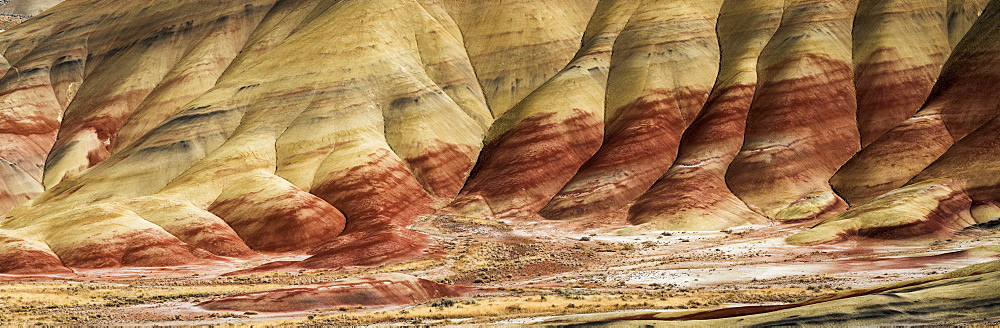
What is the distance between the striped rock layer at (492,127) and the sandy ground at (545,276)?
4.15 metres

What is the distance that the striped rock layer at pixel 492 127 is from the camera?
281 feet

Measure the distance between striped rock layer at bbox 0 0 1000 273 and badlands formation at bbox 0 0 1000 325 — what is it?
281mm

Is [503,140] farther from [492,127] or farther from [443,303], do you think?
[443,303]

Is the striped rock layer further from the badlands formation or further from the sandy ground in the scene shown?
the sandy ground

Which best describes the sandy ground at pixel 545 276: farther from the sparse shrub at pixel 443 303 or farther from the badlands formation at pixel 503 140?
the badlands formation at pixel 503 140

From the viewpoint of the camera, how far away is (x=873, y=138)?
9519 cm

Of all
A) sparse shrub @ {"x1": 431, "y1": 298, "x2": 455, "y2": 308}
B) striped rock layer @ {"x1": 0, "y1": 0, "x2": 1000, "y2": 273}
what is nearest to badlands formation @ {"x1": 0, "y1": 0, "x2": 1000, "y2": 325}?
striped rock layer @ {"x1": 0, "y1": 0, "x2": 1000, "y2": 273}

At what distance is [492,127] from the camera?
111125 mm

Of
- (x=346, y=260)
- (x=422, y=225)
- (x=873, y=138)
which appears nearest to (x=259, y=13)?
(x=422, y=225)

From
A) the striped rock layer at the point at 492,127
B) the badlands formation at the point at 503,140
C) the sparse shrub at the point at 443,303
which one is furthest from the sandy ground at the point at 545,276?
the striped rock layer at the point at 492,127

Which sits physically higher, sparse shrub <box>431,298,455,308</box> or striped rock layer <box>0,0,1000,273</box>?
sparse shrub <box>431,298,455,308</box>

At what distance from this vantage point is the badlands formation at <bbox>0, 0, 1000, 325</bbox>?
255 feet

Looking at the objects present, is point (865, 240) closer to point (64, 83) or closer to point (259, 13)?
point (259, 13)

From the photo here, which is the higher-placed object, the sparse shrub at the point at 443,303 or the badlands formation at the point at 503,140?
the sparse shrub at the point at 443,303
